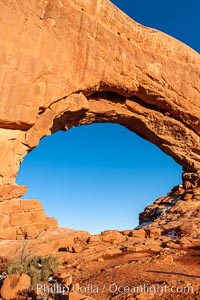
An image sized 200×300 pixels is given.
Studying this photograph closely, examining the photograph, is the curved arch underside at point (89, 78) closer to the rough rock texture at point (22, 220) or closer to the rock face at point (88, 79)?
the rock face at point (88, 79)

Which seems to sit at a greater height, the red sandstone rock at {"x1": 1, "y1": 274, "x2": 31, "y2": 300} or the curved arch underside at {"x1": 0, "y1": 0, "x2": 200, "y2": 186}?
the curved arch underside at {"x1": 0, "y1": 0, "x2": 200, "y2": 186}

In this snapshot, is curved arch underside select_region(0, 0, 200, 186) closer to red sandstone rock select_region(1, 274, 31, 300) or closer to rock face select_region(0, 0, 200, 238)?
rock face select_region(0, 0, 200, 238)

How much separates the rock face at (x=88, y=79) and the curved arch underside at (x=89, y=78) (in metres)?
0.05

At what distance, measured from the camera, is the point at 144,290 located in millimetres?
6121

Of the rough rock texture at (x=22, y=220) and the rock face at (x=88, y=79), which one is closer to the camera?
Result: the rough rock texture at (x=22, y=220)

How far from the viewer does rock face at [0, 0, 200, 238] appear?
1498cm

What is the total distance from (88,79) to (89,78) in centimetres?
9

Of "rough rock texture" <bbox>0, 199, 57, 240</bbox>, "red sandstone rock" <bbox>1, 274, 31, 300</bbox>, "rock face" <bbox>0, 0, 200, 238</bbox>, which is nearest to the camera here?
"red sandstone rock" <bbox>1, 274, 31, 300</bbox>

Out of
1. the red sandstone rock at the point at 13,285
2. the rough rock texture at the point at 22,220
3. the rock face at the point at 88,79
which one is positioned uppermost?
the rock face at the point at 88,79

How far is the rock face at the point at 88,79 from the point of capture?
1498 centimetres

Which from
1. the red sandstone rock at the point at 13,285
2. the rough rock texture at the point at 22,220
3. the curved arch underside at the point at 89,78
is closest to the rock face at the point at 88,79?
the curved arch underside at the point at 89,78

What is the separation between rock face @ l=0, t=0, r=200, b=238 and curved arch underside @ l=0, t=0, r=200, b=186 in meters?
0.05

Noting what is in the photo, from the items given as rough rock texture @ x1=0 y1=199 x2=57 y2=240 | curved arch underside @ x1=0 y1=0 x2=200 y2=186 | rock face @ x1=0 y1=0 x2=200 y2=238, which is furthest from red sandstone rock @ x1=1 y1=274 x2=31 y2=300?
curved arch underside @ x1=0 y1=0 x2=200 y2=186

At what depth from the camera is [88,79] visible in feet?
57.9
